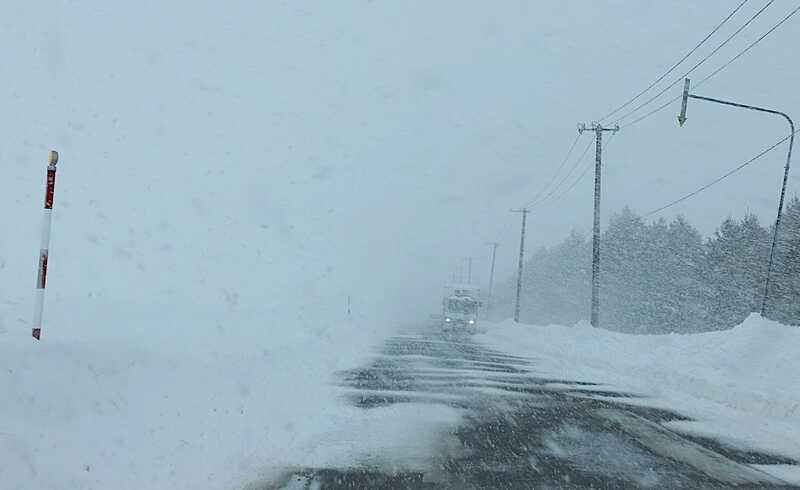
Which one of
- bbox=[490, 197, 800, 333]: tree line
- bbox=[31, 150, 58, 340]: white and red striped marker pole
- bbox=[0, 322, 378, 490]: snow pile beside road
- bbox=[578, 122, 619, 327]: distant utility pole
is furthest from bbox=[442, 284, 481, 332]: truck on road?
bbox=[31, 150, 58, 340]: white and red striped marker pole

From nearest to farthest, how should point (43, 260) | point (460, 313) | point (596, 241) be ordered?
point (43, 260) → point (596, 241) → point (460, 313)

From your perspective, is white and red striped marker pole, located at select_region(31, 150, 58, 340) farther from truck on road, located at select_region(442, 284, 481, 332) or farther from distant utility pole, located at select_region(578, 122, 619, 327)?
truck on road, located at select_region(442, 284, 481, 332)

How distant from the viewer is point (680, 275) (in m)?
87.0

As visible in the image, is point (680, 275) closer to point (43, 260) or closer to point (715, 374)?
point (715, 374)

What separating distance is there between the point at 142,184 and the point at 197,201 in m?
3.27

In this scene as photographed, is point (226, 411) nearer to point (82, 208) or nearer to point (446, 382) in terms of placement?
point (446, 382)

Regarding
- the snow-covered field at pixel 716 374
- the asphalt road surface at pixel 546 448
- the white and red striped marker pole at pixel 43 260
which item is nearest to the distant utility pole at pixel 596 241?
Answer: the snow-covered field at pixel 716 374

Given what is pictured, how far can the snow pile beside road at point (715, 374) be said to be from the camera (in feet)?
34.0

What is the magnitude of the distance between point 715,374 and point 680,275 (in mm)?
74999

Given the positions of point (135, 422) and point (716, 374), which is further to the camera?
point (716, 374)

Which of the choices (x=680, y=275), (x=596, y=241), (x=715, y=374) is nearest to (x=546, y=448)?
(x=715, y=374)

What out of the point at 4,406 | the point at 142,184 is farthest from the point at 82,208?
the point at 4,406

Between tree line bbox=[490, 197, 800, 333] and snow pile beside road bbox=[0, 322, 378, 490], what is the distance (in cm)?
5607

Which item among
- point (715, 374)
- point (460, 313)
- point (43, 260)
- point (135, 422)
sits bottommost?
point (460, 313)
